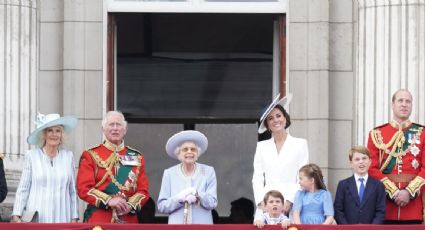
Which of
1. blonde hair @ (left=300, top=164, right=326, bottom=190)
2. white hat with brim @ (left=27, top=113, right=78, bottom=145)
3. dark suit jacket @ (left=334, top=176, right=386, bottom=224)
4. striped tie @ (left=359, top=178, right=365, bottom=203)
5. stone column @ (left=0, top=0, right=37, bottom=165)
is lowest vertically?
dark suit jacket @ (left=334, top=176, right=386, bottom=224)

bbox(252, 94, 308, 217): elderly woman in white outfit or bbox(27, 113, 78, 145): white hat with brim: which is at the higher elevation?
bbox(27, 113, 78, 145): white hat with brim

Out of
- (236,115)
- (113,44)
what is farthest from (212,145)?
(113,44)

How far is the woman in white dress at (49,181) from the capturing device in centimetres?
1789

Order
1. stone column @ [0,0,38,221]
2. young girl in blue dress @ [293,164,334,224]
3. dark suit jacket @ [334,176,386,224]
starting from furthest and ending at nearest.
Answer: stone column @ [0,0,38,221], dark suit jacket @ [334,176,386,224], young girl in blue dress @ [293,164,334,224]

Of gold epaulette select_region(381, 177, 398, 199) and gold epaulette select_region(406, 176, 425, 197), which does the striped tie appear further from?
gold epaulette select_region(406, 176, 425, 197)

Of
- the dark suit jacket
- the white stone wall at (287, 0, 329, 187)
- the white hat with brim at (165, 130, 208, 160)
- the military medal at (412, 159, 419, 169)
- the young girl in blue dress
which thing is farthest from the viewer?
the white stone wall at (287, 0, 329, 187)

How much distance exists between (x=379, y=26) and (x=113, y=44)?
3071mm

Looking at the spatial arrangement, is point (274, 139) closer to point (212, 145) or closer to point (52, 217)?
point (52, 217)

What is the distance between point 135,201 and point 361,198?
221 cm

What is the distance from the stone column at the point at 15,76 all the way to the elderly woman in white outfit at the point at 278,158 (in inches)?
127

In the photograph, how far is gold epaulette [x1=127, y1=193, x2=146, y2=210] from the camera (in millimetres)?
17898

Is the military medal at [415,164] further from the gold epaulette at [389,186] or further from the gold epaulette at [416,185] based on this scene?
the gold epaulette at [389,186]

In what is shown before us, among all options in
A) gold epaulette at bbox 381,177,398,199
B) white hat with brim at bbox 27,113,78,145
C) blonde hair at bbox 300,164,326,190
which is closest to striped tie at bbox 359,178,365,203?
gold epaulette at bbox 381,177,398,199

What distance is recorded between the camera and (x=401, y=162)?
18359mm
